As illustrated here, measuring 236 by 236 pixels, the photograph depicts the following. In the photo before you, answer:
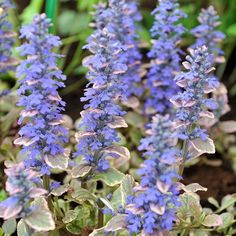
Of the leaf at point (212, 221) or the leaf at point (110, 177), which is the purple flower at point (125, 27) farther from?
the leaf at point (212, 221)

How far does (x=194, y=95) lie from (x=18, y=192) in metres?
0.83

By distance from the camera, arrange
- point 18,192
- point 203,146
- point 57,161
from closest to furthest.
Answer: point 18,192, point 57,161, point 203,146

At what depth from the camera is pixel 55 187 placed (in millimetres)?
2432

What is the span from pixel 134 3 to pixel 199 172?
3.62ft

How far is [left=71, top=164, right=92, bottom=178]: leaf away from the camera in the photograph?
Result: 2406 millimetres

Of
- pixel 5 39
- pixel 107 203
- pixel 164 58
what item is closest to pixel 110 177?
pixel 107 203

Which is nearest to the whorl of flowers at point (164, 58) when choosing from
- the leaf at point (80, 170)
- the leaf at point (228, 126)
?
the leaf at point (228, 126)

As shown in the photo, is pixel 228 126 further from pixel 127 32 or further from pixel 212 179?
pixel 127 32

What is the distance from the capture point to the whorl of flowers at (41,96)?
2090 millimetres

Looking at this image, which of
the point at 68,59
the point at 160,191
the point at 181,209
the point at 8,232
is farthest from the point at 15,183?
the point at 68,59

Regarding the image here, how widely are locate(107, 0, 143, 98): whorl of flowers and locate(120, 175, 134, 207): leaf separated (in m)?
0.56

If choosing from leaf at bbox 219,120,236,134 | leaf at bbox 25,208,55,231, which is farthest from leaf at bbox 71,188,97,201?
leaf at bbox 219,120,236,134

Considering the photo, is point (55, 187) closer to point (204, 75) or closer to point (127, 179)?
point (127, 179)

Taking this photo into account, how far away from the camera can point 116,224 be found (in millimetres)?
2186
